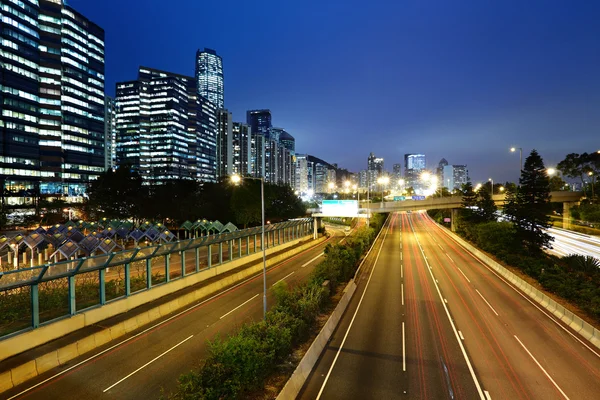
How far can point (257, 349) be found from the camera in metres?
12.0

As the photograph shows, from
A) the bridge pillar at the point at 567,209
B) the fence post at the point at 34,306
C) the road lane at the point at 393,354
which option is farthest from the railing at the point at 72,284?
the bridge pillar at the point at 567,209

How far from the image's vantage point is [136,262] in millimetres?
21234

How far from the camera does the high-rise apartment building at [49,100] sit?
93438 mm

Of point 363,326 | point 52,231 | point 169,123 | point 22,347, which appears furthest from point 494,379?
point 169,123

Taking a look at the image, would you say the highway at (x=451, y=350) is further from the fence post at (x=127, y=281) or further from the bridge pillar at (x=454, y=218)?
the bridge pillar at (x=454, y=218)

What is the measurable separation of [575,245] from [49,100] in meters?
140

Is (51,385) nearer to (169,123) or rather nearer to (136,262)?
(136,262)

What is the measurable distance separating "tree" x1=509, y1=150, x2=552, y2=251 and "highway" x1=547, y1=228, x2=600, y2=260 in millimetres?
3627

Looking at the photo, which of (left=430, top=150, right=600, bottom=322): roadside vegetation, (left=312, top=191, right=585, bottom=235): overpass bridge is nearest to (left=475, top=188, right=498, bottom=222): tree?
(left=430, top=150, right=600, bottom=322): roadside vegetation

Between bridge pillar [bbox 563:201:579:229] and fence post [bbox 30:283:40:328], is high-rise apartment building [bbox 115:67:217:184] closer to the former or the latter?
bridge pillar [bbox 563:201:579:229]

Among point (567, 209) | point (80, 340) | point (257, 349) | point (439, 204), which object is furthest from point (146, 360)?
point (567, 209)

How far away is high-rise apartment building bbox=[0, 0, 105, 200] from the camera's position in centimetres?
9344

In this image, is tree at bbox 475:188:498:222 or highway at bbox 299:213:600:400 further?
tree at bbox 475:188:498:222

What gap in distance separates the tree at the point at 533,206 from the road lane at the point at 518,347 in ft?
46.1
